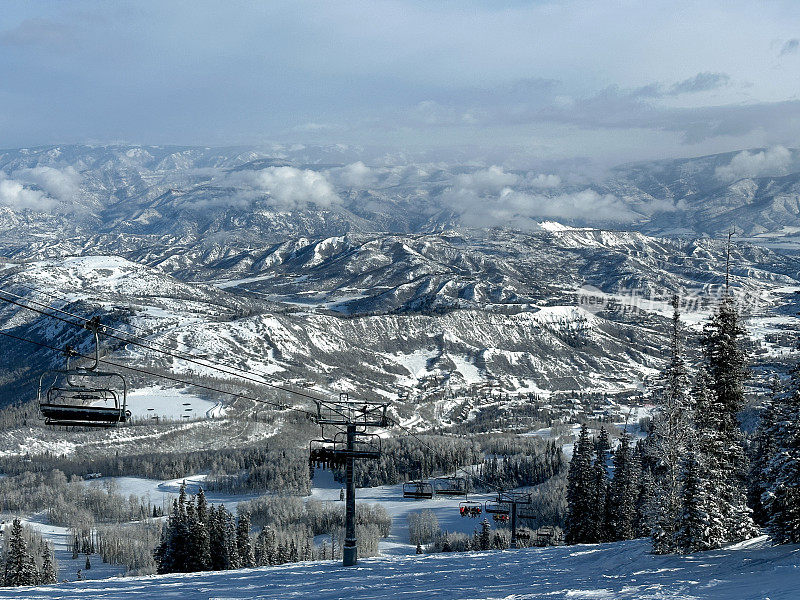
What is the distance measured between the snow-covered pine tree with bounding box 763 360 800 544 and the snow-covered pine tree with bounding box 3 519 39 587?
58.4 m

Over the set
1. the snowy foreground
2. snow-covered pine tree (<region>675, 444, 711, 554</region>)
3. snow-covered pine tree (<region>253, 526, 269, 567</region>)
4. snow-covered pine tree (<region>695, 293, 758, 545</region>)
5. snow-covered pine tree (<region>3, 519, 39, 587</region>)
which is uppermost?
snow-covered pine tree (<region>695, 293, 758, 545</region>)

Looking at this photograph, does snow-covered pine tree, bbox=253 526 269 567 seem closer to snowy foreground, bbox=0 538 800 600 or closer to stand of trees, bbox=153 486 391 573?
stand of trees, bbox=153 486 391 573

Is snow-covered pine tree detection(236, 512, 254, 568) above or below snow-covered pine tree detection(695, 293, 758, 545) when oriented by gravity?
below

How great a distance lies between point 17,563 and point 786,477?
61.0 metres

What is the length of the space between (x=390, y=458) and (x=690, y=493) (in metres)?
161

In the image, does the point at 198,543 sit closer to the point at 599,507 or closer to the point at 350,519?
the point at 350,519

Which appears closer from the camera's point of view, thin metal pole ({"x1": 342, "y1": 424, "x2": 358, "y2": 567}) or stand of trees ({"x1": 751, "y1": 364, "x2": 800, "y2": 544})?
stand of trees ({"x1": 751, "y1": 364, "x2": 800, "y2": 544})

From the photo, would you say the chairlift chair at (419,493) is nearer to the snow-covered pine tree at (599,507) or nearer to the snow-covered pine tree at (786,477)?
the snow-covered pine tree at (599,507)

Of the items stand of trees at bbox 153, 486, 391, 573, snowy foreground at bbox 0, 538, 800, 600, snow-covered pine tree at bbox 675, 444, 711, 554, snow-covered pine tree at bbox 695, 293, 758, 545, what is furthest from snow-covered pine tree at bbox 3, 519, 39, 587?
snow-covered pine tree at bbox 695, 293, 758, 545

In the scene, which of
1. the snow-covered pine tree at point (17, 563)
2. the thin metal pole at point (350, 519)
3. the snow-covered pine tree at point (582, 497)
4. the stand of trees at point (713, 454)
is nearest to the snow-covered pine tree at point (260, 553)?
the snow-covered pine tree at point (17, 563)

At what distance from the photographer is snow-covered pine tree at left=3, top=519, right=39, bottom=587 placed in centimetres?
6353

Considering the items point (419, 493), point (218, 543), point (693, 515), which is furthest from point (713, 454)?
point (218, 543)

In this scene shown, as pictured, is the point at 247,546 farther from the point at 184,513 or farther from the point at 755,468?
the point at 755,468

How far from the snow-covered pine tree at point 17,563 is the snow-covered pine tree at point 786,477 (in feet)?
192
